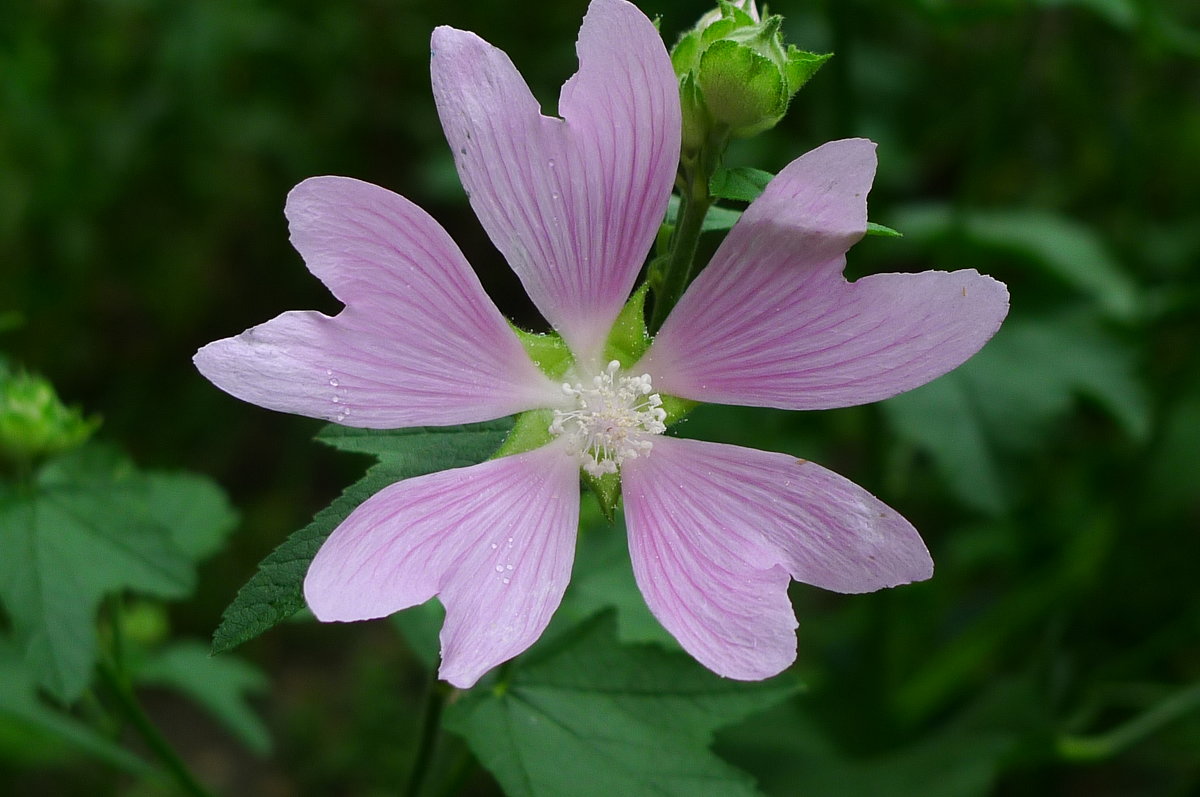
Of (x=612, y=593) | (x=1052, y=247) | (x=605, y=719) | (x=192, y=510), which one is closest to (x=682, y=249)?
(x=605, y=719)

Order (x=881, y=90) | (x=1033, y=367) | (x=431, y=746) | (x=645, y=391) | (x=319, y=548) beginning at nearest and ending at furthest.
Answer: (x=319, y=548), (x=645, y=391), (x=431, y=746), (x=1033, y=367), (x=881, y=90)

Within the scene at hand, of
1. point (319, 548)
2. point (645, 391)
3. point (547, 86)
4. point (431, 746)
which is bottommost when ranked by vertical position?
point (431, 746)

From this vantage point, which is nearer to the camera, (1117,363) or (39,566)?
(39,566)

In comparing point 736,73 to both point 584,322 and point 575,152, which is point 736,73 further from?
point 584,322

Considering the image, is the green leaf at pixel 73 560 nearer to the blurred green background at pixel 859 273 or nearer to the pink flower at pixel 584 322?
the pink flower at pixel 584 322

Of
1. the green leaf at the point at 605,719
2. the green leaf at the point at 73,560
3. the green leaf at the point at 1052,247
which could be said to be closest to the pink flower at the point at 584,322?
the green leaf at the point at 605,719

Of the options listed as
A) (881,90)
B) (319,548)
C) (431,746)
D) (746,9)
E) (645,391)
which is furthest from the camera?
(881,90)

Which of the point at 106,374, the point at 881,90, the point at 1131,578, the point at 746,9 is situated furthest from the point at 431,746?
the point at 881,90

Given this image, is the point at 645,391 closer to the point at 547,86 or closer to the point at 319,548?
the point at 319,548
